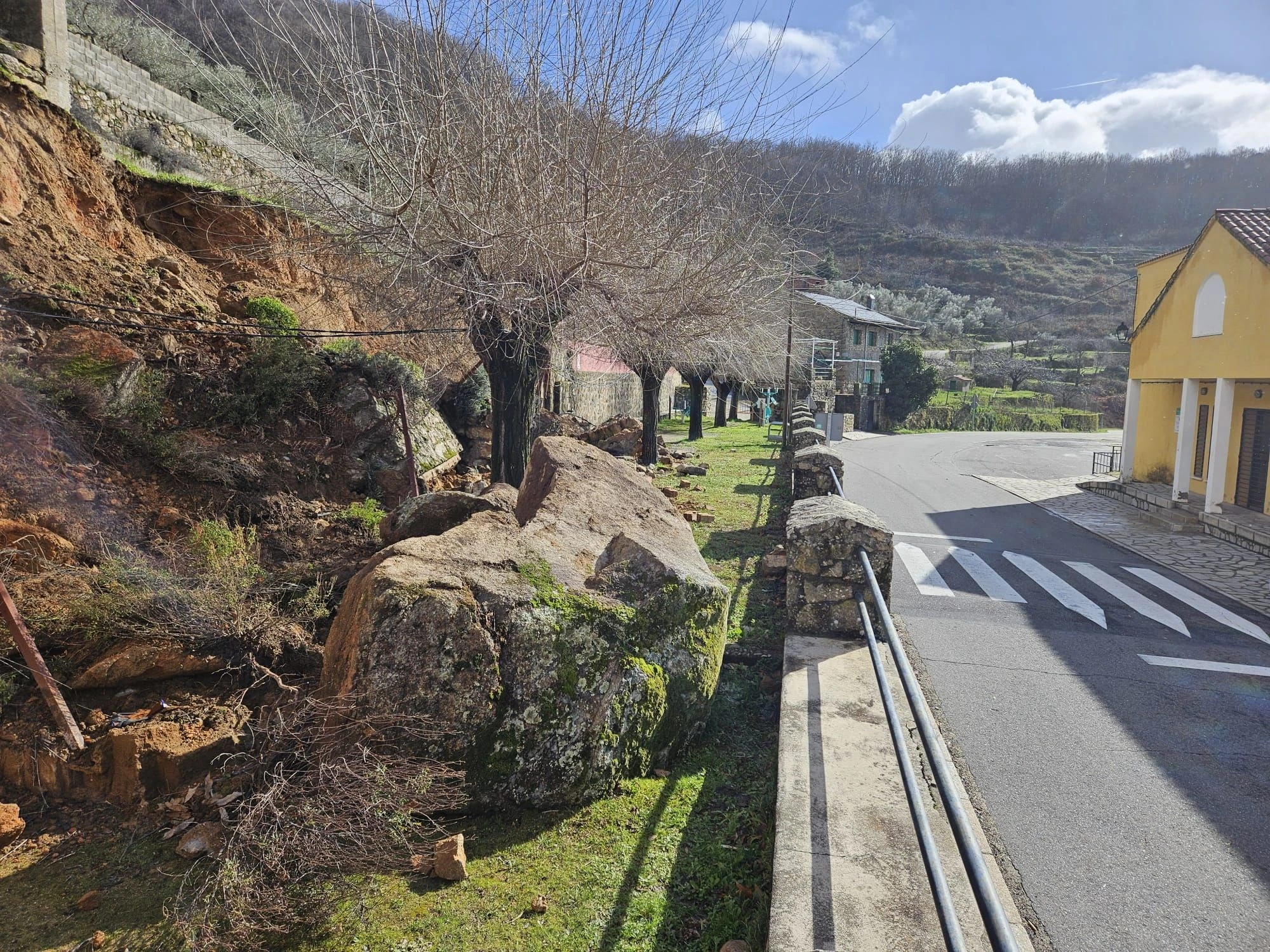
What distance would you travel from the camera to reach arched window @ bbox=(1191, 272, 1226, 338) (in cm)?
1441

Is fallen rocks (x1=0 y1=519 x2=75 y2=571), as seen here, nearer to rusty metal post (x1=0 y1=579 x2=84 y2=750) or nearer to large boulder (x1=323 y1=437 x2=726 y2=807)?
rusty metal post (x1=0 y1=579 x2=84 y2=750)

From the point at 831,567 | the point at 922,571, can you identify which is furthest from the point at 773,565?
the point at 922,571

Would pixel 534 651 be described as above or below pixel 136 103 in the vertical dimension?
below

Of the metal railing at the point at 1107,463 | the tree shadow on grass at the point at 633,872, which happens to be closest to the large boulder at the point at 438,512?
the tree shadow on grass at the point at 633,872

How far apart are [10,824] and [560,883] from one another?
2752 mm

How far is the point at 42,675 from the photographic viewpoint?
3939mm

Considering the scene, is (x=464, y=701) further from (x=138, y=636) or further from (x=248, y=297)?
(x=248, y=297)

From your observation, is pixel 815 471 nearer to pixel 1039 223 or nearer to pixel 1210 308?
pixel 1210 308

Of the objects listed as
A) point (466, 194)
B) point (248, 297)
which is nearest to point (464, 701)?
point (466, 194)

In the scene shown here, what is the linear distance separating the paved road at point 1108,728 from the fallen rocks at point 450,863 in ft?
8.33

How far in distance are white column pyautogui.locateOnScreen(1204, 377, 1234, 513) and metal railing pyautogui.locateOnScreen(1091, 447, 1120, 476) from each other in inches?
293

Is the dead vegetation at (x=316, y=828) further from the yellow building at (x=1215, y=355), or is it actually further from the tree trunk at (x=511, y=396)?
the yellow building at (x=1215, y=355)

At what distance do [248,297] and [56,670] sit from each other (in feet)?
25.9

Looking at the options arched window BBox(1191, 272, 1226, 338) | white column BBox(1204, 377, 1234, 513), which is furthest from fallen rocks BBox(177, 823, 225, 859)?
arched window BBox(1191, 272, 1226, 338)
